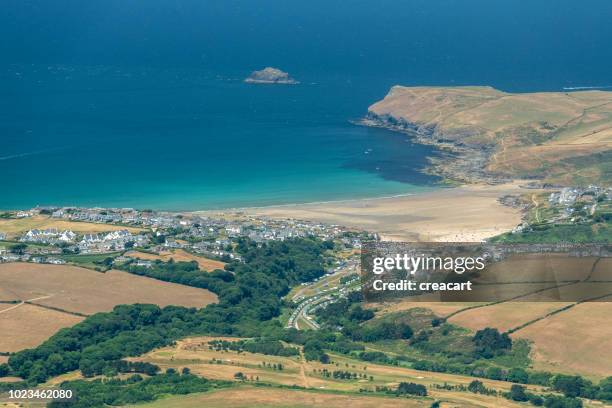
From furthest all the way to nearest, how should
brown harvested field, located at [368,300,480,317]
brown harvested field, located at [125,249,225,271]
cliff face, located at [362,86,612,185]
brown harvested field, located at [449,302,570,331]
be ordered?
cliff face, located at [362,86,612,185]
brown harvested field, located at [125,249,225,271]
brown harvested field, located at [368,300,480,317]
brown harvested field, located at [449,302,570,331]

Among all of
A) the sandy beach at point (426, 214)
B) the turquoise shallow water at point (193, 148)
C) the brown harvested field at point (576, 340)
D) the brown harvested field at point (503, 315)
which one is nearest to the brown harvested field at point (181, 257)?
the sandy beach at point (426, 214)

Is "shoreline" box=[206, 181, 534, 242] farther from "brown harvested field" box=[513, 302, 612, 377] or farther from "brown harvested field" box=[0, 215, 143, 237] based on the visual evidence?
"brown harvested field" box=[513, 302, 612, 377]

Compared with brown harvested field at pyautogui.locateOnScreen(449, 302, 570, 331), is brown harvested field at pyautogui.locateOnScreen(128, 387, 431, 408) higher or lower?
lower

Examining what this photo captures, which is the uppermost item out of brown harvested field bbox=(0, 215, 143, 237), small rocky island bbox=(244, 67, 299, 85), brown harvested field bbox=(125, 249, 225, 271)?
small rocky island bbox=(244, 67, 299, 85)

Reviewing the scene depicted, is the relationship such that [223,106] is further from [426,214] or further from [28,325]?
[28,325]

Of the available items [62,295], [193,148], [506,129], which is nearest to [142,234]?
[62,295]

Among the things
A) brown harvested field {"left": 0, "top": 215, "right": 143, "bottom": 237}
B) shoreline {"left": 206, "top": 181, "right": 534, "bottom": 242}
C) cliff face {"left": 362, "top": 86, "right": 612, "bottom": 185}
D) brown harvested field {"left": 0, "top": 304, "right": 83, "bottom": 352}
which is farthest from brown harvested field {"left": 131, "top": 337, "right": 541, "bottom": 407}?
cliff face {"left": 362, "top": 86, "right": 612, "bottom": 185}

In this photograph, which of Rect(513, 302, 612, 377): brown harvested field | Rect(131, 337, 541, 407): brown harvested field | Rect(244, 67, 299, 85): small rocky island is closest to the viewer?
Rect(131, 337, 541, 407): brown harvested field

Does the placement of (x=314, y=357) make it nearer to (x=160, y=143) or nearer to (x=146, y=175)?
(x=146, y=175)
